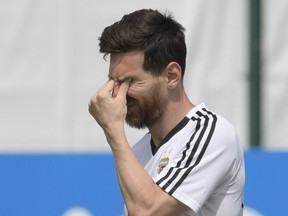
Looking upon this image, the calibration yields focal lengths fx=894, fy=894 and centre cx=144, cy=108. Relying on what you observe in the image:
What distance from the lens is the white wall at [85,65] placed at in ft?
22.1

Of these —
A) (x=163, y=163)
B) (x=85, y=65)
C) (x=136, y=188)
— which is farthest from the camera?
(x=85, y=65)

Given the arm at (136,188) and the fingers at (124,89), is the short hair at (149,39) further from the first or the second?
the arm at (136,188)

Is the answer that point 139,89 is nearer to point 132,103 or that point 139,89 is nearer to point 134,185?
point 132,103

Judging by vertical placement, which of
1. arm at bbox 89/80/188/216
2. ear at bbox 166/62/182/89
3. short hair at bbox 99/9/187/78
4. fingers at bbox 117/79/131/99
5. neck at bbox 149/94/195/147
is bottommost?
arm at bbox 89/80/188/216

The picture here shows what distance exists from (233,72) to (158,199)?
408cm

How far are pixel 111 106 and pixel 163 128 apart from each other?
207mm

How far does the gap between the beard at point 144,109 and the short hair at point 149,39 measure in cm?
9

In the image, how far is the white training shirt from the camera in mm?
2809

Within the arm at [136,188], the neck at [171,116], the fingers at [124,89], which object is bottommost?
the arm at [136,188]

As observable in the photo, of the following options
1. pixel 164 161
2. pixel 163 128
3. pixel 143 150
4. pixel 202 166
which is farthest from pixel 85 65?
pixel 202 166

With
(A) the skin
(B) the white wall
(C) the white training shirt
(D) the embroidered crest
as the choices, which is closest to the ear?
(A) the skin

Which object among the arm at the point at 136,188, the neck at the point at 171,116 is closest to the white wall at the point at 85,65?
the neck at the point at 171,116

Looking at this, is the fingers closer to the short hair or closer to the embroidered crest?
the short hair

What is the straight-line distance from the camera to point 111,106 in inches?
115
